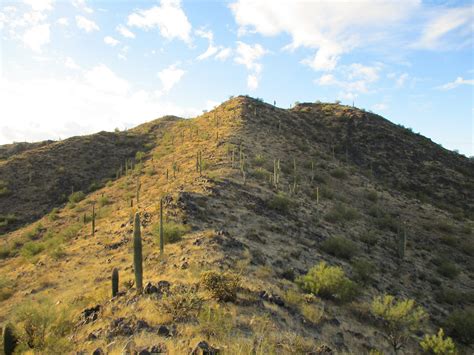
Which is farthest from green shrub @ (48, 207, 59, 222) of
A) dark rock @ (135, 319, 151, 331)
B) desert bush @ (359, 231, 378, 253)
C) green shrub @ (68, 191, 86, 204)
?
dark rock @ (135, 319, 151, 331)

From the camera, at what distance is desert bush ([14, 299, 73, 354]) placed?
9.05m

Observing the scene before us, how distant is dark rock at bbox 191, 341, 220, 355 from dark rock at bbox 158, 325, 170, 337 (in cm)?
126

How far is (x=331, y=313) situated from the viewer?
12.0 meters

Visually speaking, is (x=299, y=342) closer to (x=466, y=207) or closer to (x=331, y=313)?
(x=331, y=313)

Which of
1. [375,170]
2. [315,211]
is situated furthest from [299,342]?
[375,170]

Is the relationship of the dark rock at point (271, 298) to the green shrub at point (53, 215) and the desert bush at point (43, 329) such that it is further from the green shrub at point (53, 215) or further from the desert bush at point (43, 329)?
the green shrub at point (53, 215)

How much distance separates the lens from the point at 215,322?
877 centimetres

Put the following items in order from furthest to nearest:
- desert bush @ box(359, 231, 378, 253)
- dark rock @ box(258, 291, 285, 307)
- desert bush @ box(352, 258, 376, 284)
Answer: desert bush @ box(359, 231, 378, 253) < desert bush @ box(352, 258, 376, 284) < dark rock @ box(258, 291, 285, 307)

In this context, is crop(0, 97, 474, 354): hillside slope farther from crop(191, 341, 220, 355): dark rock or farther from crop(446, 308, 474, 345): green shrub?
crop(191, 341, 220, 355): dark rock

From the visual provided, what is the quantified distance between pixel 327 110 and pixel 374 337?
49.4 metres

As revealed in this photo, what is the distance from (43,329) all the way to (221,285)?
15.8ft

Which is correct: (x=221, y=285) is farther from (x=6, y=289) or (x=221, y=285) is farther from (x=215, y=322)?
(x=6, y=289)

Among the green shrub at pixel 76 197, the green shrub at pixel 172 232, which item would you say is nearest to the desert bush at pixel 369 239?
the green shrub at pixel 172 232

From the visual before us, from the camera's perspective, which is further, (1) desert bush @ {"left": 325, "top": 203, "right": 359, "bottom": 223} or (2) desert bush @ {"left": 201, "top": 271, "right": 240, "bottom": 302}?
(1) desert bush @ {"left": 325, "top": 203, "right": 359, "bottom": 223}
